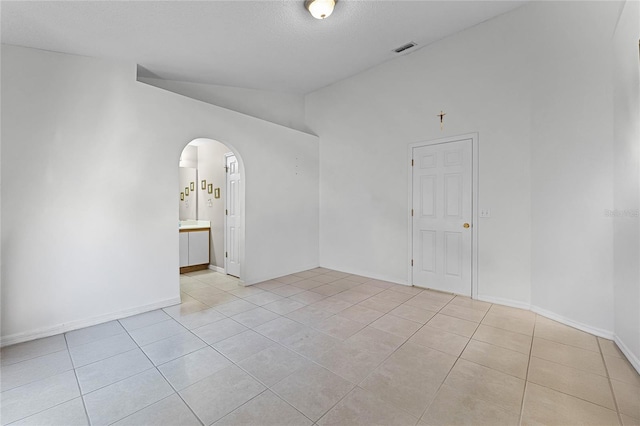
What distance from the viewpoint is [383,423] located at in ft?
5.30

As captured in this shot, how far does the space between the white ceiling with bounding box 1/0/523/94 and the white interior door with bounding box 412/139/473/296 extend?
62.4 inches

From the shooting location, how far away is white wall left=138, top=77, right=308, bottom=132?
4199 mm

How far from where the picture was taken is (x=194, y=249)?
17.4 ft

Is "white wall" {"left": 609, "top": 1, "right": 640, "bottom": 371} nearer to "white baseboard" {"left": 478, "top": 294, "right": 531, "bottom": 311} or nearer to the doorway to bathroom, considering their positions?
"white baseboard" {"left": 478, "top": 294, "right": 531, "bottom": 311}

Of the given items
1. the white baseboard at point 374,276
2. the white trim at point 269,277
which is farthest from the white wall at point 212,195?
the white baseboard at point 374,276

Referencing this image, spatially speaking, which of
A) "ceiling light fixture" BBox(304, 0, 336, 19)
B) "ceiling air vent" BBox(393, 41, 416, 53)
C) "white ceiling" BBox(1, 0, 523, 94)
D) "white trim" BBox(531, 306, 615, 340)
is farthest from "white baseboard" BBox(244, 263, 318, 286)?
"ceiling air vent" BBox(393, 41, 416, 53)

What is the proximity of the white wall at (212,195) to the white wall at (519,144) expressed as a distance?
255 cm

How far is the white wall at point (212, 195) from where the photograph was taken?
17.4ft

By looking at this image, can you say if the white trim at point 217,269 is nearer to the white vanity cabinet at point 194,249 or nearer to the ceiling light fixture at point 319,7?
the white vanity cabinet at point 194,249

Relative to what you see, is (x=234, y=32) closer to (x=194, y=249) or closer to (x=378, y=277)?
(x=194, y=249)

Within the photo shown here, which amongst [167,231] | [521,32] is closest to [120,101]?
[167,231]

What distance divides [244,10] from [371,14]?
144cm

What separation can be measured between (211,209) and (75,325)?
3.03 m

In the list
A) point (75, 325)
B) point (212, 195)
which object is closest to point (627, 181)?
point (75, 325)
